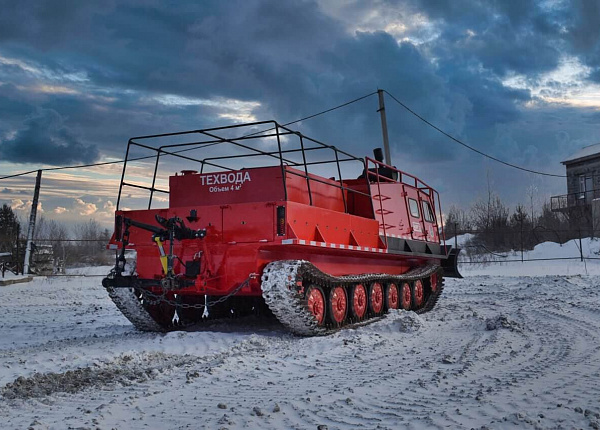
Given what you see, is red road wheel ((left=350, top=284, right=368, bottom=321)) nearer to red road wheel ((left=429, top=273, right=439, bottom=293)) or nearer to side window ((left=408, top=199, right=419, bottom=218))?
side window ((left=408, top=199, right=419, bottom=218))

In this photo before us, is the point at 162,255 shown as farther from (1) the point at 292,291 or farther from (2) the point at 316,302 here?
(2) the point at 316,302

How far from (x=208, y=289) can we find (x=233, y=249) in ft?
2.43

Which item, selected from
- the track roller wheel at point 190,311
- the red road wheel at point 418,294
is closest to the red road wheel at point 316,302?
the track roller wheel at point 190,311

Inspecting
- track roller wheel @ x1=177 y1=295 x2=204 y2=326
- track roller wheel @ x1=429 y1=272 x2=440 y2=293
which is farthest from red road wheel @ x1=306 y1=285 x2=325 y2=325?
track roller wheel @ x1=429 y1=272 x2=440 y2=293

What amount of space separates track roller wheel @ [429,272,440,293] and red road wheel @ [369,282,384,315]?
2.98 metres

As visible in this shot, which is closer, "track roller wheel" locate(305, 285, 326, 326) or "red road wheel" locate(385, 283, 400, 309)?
"track roller wheel" locate(305, 285, 326, 326)

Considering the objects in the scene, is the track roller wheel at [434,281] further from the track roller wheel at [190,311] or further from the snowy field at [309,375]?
the track roller wheel at [190,311]

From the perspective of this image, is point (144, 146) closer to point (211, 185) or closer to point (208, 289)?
point (211, 185)

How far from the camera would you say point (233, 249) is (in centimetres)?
915

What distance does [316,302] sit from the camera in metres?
9.44

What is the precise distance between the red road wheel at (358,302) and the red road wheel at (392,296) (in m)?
1.07

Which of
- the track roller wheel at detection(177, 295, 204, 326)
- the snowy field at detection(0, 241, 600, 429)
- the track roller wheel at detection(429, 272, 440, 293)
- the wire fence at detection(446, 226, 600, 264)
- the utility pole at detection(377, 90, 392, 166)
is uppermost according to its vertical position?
the utility pole at detection(377, 90, 392, 166)

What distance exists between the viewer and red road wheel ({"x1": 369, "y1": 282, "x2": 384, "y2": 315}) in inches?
450

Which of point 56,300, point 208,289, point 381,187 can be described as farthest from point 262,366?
point 56,300
